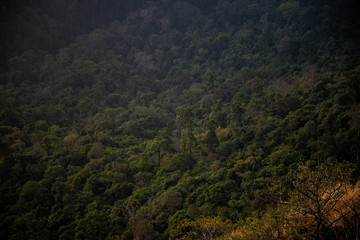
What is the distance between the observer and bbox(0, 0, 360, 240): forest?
2084 cm

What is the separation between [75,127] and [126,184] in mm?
23183

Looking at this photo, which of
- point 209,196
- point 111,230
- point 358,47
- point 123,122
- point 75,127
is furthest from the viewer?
point 358,47

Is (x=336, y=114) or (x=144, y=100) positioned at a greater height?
(x=336, y=114)

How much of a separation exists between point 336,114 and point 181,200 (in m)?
21.4

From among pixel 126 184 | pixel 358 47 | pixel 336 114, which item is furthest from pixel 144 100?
pixel 358 47

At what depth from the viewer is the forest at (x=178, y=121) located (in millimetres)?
20844

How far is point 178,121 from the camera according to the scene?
1697 inches

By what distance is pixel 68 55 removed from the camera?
273 ft

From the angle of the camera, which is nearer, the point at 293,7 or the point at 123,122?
the point at 123,122

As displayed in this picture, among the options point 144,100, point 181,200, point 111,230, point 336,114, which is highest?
point 336,114

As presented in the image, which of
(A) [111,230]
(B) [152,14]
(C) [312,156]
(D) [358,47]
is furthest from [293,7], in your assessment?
(A) [111,230]

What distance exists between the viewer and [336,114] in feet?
98.0

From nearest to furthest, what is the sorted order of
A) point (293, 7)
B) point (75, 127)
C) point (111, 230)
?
point (111, 230) < point (75, 127) < point (293, 7)

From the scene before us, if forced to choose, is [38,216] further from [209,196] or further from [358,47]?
[358,47]
